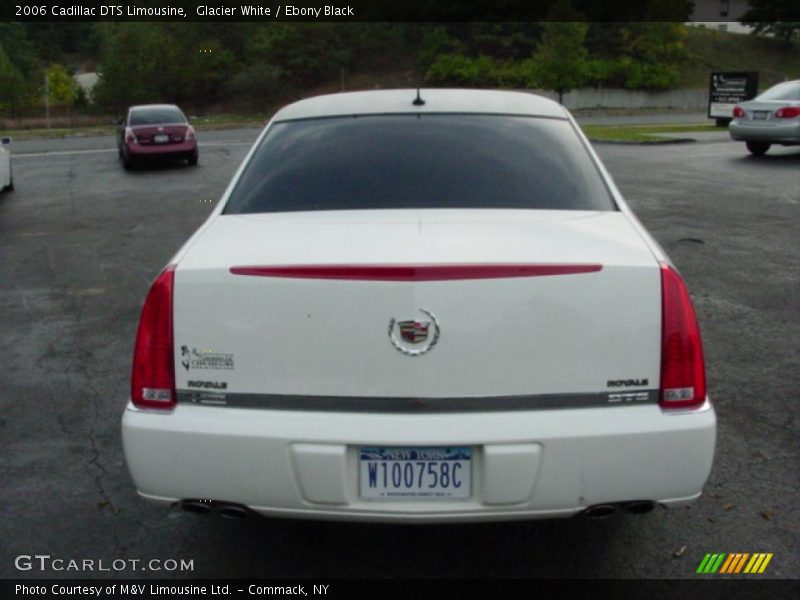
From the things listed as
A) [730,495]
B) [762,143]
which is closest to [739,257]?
[730,495]

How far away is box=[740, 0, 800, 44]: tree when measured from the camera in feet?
253

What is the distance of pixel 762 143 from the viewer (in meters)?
19.1

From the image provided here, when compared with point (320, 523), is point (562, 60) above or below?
above

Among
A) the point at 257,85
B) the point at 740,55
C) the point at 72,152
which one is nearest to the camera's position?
the point at 72,152

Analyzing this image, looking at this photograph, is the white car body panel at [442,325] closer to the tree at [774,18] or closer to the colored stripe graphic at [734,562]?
the colored stripe graphic at [734,562]

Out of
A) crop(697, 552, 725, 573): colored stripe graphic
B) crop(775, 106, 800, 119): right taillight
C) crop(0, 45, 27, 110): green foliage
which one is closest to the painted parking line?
crop(775, 106, 800, 119): right taillight

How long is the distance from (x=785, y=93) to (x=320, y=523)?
1795 centimetres

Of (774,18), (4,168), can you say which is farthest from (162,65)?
(4,168)

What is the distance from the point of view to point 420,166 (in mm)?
4020

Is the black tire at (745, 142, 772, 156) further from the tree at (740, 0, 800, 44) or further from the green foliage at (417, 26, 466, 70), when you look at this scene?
the tree at (740, 0, 800, 44)

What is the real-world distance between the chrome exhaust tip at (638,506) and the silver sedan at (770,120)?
56.3 ft

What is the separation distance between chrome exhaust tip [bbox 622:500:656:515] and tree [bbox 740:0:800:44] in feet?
266

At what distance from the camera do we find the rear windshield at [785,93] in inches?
744

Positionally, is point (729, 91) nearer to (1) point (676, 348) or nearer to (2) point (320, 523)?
(2) point (320, 523)
